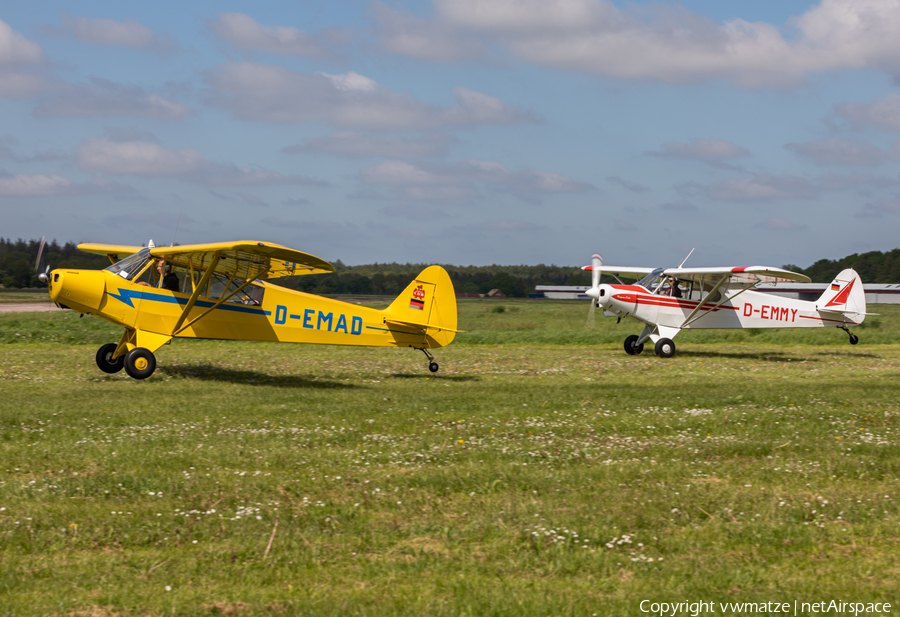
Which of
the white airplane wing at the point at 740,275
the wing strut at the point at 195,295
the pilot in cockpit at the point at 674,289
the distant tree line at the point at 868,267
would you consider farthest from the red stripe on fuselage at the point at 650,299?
the distant tree line at the point at 868,267

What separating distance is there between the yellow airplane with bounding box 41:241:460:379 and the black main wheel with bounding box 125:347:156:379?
2cm

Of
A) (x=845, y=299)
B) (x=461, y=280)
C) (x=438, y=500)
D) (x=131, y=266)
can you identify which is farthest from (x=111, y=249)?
(x=461, y=280)

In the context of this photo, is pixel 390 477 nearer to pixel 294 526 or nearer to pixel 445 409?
pixel 294 526

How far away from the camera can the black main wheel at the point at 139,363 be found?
1327 cm

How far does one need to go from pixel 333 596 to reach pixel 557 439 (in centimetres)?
457

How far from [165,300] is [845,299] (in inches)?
768

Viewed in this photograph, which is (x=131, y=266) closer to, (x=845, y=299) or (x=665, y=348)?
(x=665, y=348)

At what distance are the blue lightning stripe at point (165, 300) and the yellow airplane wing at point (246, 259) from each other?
0.62 m

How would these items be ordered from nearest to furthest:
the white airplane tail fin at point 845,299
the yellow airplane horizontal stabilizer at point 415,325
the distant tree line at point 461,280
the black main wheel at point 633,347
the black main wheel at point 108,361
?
1. the black main wheel at point 108,361
2. the yellow airplane horizontal stabilizer at point 415,325
3. the black main wheel at point 633,347
4. the white airplane tail fin at point 845,299
5. the distant tree line at point 461,280

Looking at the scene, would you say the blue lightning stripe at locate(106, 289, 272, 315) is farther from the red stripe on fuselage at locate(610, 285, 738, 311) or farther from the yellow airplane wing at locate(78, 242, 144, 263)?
the red stripe on fuselage at locate(610, 285, 738, 311)

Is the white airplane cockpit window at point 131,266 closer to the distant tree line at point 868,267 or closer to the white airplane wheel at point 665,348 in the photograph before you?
the white airplane wheel at point 665,348

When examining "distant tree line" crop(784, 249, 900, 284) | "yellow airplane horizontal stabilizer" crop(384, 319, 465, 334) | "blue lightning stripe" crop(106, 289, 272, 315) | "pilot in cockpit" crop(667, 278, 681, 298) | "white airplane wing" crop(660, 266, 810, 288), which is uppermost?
"distant tree line" crop(784, 249, 900, 284)

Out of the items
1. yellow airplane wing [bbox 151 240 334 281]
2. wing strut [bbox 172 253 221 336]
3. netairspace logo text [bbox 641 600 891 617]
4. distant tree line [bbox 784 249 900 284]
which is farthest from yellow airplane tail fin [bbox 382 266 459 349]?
distant tree line [bbox 784 249 900 284]

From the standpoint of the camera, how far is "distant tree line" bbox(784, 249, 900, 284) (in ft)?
320
